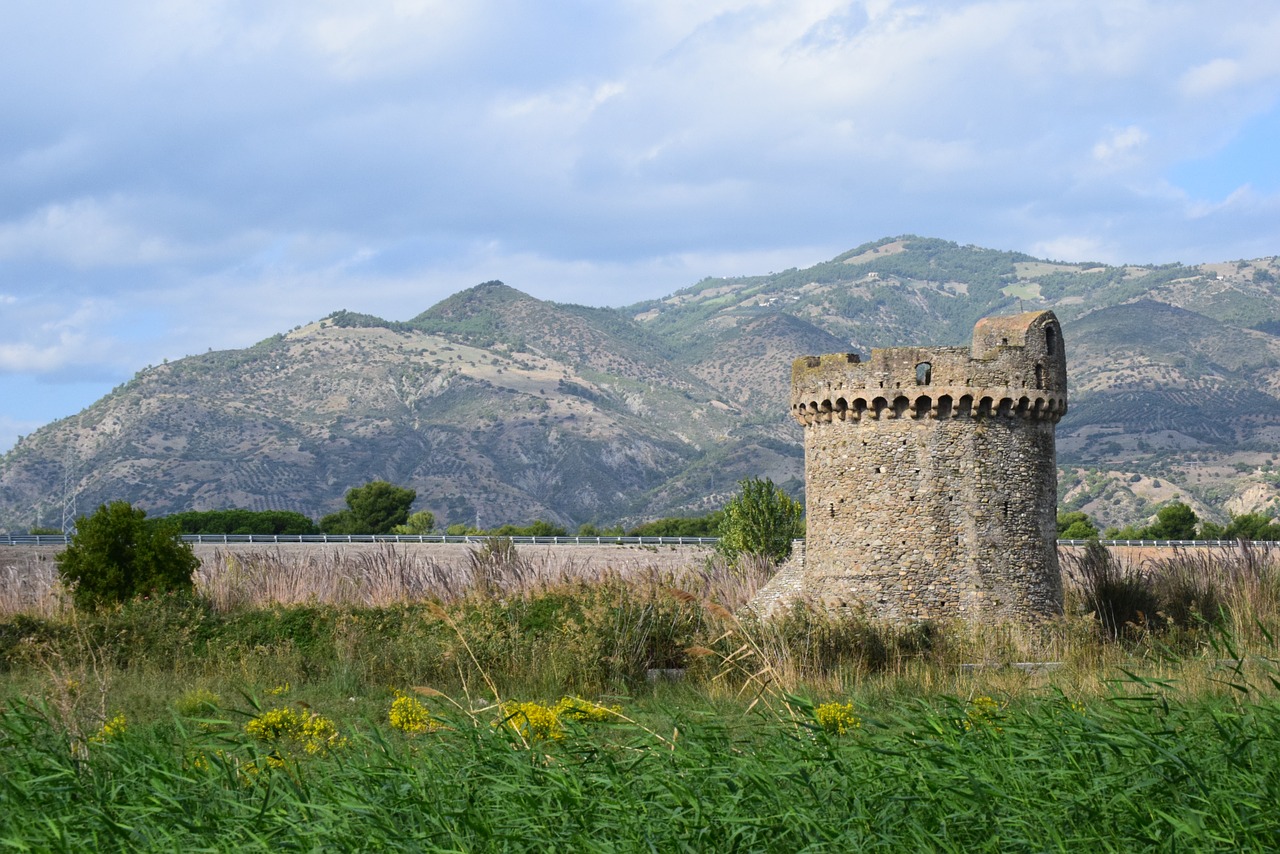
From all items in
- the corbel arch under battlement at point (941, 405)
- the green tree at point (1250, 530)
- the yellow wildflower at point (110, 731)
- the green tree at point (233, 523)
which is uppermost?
the corbel arch under battlement at point (941, 405)

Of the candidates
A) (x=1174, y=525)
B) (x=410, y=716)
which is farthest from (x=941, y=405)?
(x=1174, y=525)

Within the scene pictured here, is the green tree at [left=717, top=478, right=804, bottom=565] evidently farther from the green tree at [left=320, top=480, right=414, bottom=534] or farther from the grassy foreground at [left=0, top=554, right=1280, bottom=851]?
the green tree at [left=320, top=480, right=414, bottom=534]

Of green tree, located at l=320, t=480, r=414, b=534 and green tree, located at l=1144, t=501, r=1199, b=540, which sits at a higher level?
green tree, located at l=320, t=480, r=414, b=534

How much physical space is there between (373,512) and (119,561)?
4591cm

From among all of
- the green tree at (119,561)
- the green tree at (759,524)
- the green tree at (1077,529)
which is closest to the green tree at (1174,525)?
the green tree at (1077,529)

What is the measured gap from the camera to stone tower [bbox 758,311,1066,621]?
18609mm

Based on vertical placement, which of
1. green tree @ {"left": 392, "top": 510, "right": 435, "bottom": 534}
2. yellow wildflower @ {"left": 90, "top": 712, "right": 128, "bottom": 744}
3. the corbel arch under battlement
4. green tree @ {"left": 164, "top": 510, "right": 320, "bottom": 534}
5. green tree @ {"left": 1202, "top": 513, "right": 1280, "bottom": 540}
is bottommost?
green tree @ {"left": 1202, "top": 513, "right": 1280, "bottom": 540}

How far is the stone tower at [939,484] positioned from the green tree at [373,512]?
168 ft

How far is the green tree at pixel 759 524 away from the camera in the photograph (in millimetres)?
28109

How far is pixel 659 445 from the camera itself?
17288cm

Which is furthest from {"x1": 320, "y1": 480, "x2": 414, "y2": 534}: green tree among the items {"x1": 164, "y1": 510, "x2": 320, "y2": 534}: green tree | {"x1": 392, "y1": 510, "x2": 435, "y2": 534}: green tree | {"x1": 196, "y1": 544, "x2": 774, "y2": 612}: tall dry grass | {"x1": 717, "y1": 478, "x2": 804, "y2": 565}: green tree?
{"x1": 717, "y1": 478, "x2": 804, "y2": 565}: green tree

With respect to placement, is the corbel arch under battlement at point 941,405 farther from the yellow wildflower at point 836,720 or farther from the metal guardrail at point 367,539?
the metal guardrail at point 367,539

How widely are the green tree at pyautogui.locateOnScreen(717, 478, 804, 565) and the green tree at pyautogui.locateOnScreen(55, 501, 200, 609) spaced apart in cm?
1178

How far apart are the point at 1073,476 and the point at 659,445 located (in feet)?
209
